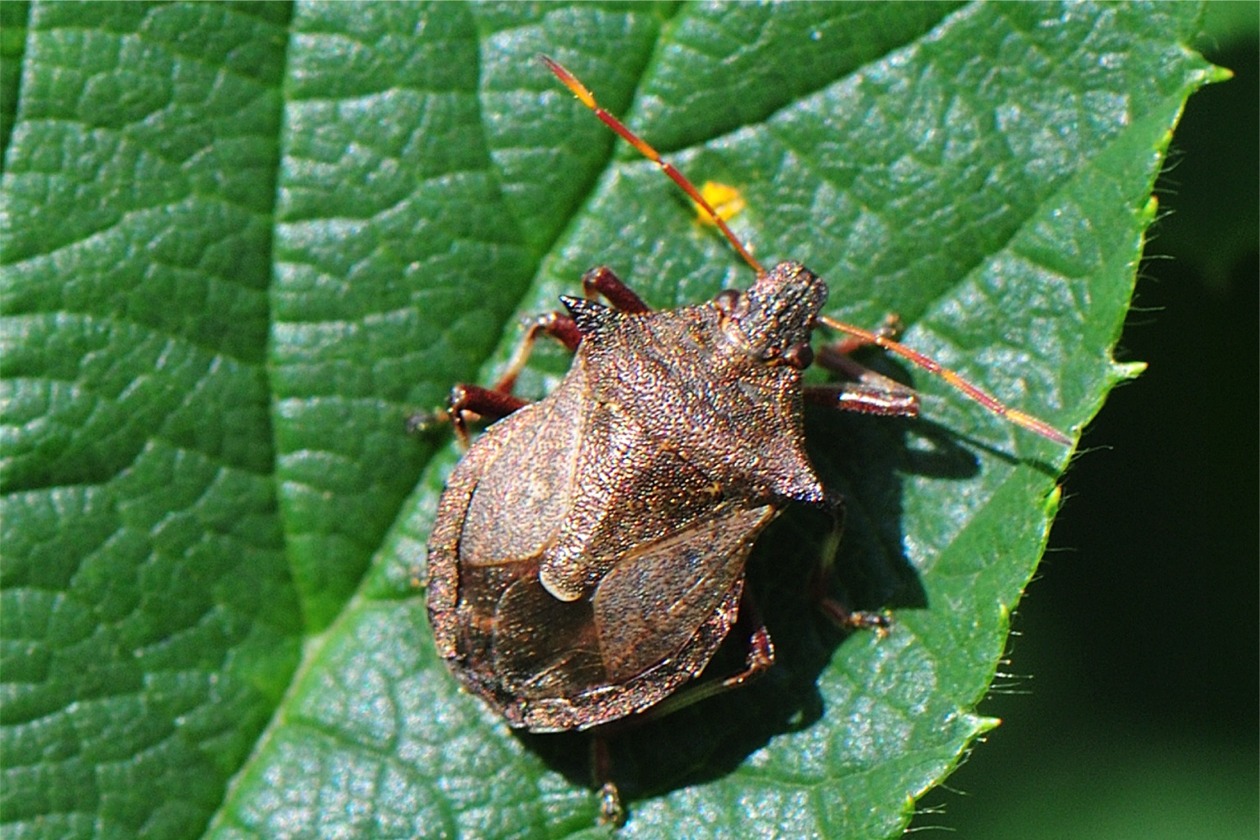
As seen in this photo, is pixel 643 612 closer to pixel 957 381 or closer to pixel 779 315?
pixel 779 315

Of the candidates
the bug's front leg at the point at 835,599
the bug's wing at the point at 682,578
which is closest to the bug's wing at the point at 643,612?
the bug's wing at the point at 682,578

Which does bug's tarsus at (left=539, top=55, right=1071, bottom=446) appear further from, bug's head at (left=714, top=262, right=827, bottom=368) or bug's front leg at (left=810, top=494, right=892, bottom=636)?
bug's front leg at (left=810, top=494, right=892, bottom=636)

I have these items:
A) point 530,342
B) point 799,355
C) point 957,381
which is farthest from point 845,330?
point 530,342

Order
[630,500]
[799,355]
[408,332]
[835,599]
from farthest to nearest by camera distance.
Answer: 1. [408,332]
2. [835,599]
3. [799,355]
4. [630,500]

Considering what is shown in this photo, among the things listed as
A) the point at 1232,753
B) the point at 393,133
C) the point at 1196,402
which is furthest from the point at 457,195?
the point at 1232,753

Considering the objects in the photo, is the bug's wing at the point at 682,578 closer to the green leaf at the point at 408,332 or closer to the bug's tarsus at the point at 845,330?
the green leaf at the point at 408,332

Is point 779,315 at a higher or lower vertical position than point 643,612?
higher

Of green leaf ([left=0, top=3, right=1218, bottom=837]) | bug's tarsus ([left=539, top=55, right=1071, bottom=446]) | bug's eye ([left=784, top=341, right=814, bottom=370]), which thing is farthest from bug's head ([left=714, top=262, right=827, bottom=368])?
green leaf ([left=0, top=3, right=1218, bottom=837])

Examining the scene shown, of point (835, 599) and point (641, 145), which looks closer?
point (641, 145)
